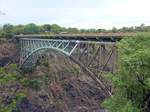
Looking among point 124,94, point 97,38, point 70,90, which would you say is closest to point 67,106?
point 70,90

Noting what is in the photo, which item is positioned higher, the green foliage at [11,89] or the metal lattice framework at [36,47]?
the metal lattice framework at [36,47]

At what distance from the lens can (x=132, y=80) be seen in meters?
18.6

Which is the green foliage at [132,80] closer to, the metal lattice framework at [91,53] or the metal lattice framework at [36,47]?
the metal lattice framework at [91,53]

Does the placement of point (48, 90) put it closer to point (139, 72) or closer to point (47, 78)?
point (47, 78)

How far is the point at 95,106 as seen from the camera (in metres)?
53.4

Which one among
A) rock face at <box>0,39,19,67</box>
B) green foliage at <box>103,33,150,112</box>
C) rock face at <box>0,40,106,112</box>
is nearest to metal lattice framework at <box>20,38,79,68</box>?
rock face at <box>0,40,106,112</box>

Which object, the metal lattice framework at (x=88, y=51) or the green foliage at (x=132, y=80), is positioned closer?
the green foliage at (x=132, y=80)

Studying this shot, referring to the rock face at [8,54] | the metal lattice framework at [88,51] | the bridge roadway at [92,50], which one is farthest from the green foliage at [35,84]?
the bridge roadway at [92,50]

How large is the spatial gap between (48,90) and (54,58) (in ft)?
19.2

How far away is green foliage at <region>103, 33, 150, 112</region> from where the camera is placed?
18141mm

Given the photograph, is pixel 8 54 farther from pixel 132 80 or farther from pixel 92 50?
pixel 132 80

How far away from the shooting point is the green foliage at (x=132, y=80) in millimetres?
18141

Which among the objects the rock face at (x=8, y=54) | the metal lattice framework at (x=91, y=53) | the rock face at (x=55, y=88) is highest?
the metal lattice framework at (x=91, y=53)

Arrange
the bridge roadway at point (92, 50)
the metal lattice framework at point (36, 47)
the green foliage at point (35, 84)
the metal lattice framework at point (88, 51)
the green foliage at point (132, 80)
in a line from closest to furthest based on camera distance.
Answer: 1. the green foliage at point (132, 80)
2. the bridge roadway at point (92, 50)
3. the metal lattice framework at point (88, 51)
4. the metal lattice framework at point (36, 47)
5. the green foliage at point (35, 84)
